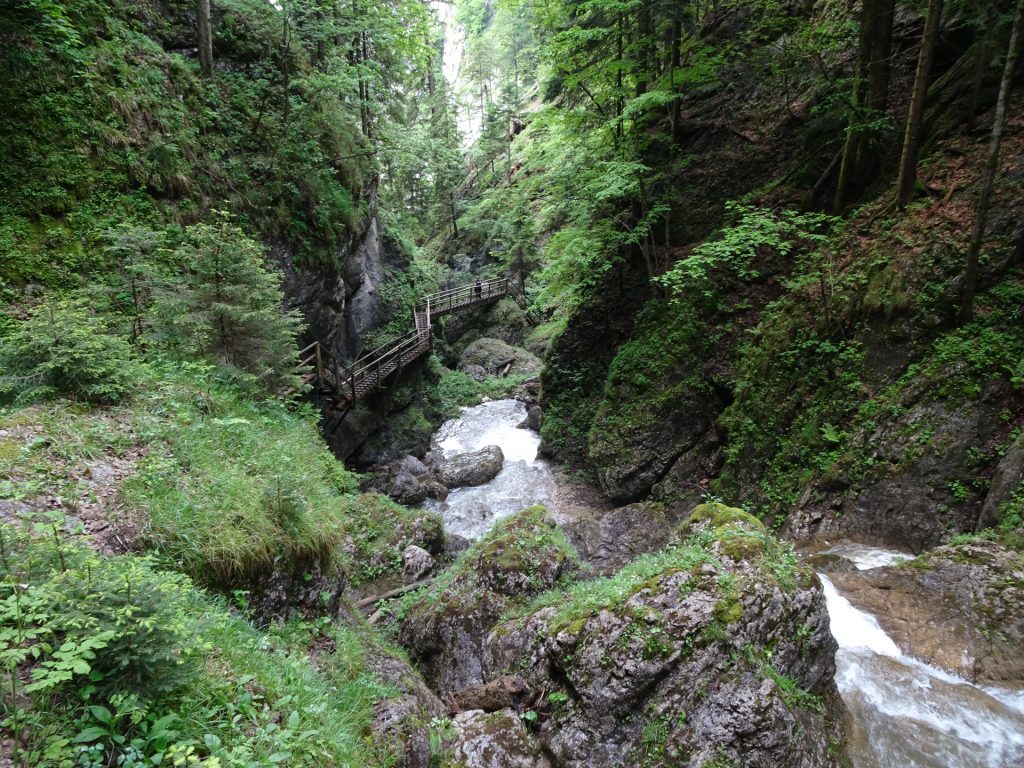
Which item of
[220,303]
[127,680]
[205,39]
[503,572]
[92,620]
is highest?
[205,39]

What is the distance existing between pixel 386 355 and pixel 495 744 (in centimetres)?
1237

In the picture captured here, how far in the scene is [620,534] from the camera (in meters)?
9.35

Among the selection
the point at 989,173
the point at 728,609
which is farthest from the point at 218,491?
the point at 989,173

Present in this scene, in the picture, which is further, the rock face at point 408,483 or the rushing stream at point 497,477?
the rock face at point 408,483

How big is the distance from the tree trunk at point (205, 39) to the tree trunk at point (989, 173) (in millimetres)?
13750

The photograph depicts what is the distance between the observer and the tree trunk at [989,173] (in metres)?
5.72

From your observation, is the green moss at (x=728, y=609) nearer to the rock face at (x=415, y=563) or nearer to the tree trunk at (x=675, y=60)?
the rock face at (x=415, y=563)

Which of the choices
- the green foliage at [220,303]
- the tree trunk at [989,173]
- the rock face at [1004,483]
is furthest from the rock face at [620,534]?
the green foliage at [220,303]

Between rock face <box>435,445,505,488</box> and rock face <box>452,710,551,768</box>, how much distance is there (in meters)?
9.16

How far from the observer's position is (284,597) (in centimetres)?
419

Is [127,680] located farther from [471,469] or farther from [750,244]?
[471,469]

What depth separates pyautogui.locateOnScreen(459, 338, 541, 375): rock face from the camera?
78.8ft

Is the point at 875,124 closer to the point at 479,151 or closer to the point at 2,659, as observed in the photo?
the point at 2,659

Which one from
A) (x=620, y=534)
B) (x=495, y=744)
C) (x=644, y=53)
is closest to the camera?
(x=495, y=744)
